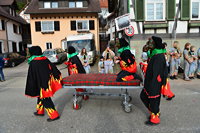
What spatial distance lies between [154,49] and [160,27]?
8.55 metres

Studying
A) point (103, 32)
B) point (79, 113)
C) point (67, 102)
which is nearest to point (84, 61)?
point (67, 102)

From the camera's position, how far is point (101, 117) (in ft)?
14.5

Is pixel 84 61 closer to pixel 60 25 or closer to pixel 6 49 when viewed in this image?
pixel 60 25

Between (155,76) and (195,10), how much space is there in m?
10.3

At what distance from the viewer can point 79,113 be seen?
472cm

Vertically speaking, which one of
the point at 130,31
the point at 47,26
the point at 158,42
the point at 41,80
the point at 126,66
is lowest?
the point at 41,80

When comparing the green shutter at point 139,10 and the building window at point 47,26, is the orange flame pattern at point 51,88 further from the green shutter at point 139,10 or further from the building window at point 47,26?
the building window at point 47,26

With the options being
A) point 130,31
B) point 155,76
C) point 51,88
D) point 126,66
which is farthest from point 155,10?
point 51,88

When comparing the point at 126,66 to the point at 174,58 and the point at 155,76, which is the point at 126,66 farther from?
the point at 174,58

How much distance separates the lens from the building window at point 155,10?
38.2 feet

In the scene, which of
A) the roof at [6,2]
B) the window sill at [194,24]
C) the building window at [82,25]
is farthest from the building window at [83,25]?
the window sill at [194,24]

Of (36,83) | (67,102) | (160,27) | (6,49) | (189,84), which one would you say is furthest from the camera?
(6,49)

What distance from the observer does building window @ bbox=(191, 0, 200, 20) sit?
1166 centimetres

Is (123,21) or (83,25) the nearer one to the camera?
(123,21)
